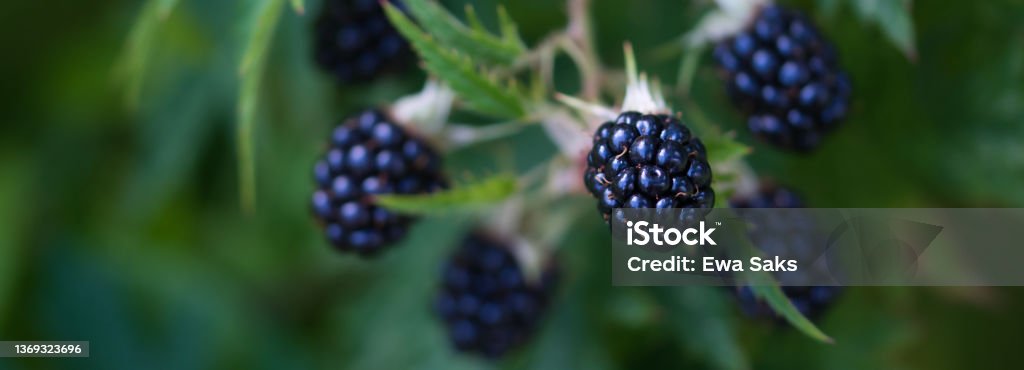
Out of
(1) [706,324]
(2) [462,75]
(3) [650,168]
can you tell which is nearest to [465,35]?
(2) [462,75]

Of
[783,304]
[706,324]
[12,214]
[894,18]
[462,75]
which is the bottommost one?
[783,304]

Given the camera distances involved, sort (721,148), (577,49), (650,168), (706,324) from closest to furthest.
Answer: (650,168)
(721,148)
(577,49)
(706,324)

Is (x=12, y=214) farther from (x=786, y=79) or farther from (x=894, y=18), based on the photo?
(x=894, y=18)

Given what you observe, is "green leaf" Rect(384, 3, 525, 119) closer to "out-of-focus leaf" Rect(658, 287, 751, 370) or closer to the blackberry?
the blackberry

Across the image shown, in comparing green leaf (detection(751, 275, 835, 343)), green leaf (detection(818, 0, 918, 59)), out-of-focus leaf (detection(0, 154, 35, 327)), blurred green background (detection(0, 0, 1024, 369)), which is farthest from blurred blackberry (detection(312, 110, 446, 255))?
out-of-focus leaf (detection(0, 154, 35, 327))

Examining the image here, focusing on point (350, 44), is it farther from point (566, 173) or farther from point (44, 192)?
point (44, 192)

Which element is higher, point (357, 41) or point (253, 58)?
point (357, 41)

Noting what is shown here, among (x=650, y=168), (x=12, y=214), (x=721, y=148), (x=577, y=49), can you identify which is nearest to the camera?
(x=650, y=168)

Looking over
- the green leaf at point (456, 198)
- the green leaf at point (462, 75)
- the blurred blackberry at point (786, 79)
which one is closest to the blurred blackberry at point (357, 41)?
the green leaf at point (462, 75)
